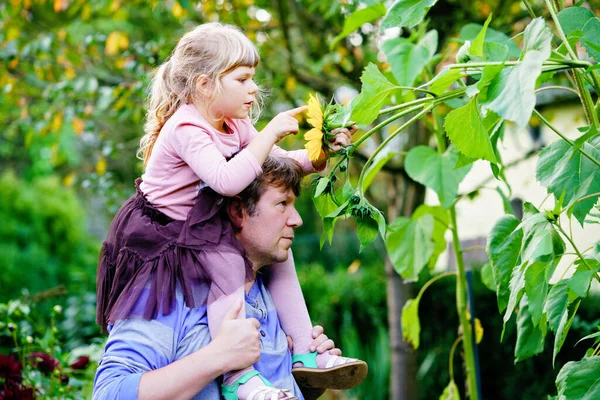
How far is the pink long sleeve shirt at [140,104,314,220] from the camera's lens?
1.67m

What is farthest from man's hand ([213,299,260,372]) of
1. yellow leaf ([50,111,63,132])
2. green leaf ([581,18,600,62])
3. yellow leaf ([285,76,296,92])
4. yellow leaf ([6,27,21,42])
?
yellow leaf ([6,27,21,42])

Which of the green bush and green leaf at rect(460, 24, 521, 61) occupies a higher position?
green leaf at rect(460, 24, 521, 61)

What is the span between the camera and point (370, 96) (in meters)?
1.62

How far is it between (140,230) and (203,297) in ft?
0.72

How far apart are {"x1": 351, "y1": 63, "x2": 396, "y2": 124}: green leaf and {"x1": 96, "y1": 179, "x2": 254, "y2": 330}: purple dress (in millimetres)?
397

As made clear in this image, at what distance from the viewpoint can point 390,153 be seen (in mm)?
2646

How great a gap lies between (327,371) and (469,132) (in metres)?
0.69

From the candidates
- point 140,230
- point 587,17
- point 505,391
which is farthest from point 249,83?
point 505,391

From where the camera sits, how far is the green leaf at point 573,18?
5.50 ft

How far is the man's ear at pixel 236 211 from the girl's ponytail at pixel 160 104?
11.3 inches

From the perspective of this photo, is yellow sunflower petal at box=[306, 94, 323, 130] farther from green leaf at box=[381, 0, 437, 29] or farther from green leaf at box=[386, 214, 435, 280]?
green leaf at box=[386, 214, 435, 280]

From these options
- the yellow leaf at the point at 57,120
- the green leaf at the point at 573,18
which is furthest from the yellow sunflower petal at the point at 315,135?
the yellow leaf at the point at 57,120

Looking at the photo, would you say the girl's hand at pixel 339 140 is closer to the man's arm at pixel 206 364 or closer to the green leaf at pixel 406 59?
the man's arm at pixel 206 364

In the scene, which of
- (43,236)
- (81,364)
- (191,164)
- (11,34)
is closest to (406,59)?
(191,164)
